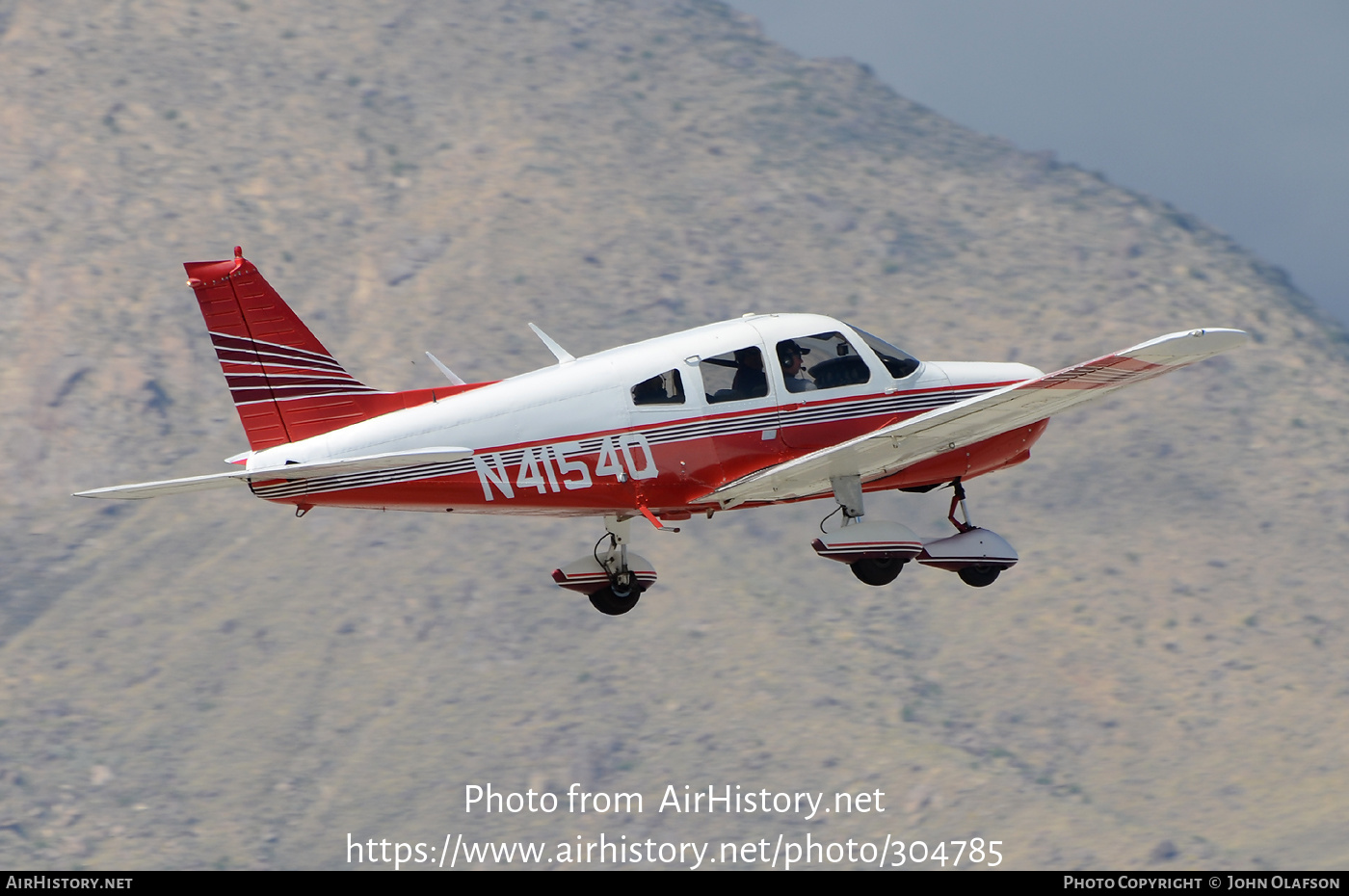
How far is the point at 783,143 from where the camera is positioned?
130250 millimetres

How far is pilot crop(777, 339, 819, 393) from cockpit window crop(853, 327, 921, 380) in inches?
38.4

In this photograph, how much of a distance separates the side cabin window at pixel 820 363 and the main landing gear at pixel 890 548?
46.0 inches

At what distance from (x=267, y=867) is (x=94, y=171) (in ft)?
165

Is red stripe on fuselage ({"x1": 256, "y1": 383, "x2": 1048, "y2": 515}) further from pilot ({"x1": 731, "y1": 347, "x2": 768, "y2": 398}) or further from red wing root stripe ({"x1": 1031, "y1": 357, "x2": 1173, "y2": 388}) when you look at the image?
red wing root stripe ({"x1": 1031, "y1": 357, "x2": 1173, "y2": 388})

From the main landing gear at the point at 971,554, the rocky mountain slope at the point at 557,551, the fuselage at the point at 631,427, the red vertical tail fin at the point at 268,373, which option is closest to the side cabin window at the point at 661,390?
the fuselage at the point at 631,427

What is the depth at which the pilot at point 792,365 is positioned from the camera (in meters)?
21.3

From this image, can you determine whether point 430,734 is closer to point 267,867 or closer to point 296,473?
point 267,867

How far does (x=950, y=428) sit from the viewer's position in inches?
829

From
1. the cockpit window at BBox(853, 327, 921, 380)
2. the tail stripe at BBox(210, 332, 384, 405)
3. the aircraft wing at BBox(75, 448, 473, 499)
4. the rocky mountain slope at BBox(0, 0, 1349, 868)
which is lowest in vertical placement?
the rocky mountain slope at BBox(0, 0, 1349, 868)

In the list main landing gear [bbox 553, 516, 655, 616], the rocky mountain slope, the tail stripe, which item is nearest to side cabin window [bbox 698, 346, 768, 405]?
main landing gear [bbox 553, 516, 655, 616]

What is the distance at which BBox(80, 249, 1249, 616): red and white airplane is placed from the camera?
20438mm

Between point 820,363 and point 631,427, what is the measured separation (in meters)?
2.47

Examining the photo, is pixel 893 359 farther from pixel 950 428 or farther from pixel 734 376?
pixel 734 376

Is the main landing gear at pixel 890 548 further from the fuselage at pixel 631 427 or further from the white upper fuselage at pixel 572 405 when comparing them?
the white upper fuselage at pixel 572 405
